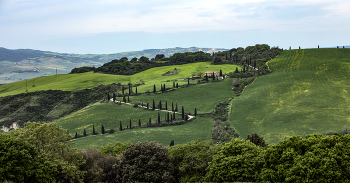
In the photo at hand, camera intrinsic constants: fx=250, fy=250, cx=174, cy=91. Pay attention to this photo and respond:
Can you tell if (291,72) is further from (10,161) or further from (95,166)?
(10,161)

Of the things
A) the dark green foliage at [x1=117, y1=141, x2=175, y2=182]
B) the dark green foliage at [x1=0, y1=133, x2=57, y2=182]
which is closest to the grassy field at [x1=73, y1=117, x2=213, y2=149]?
the dark green foliage at [x1=117, y1=141, x2=175, y2=182]

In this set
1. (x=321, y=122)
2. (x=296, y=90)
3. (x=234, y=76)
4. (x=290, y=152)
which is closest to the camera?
(x=290, y=152)

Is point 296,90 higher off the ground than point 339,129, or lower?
higher

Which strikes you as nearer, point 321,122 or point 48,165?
point 48,165

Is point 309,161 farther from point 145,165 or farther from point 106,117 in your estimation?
point 106,117

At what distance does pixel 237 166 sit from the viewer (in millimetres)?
27688

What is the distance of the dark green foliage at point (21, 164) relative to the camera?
26734mm

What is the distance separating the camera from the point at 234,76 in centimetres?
11200

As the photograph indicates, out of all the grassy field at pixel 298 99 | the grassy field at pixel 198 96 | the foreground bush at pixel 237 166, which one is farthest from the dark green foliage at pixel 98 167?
the grassy field at pixel 198 96

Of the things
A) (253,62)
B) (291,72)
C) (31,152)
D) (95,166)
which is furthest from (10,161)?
(253,62)

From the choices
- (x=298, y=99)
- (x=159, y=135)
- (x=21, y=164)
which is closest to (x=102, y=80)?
(x=159, y=135)

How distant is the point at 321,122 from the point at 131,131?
4823cm

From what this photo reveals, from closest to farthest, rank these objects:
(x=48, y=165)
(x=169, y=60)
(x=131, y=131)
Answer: (x=48, y=165)
(x=131, y=131)
(x=169, y=60)

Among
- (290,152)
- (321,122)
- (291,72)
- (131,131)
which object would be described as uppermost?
(291,72)
